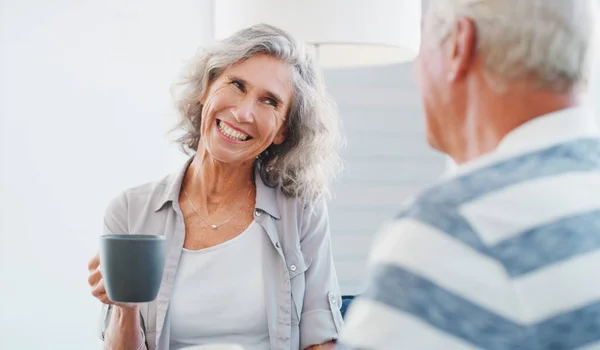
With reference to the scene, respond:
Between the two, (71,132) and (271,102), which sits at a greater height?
(271,102)

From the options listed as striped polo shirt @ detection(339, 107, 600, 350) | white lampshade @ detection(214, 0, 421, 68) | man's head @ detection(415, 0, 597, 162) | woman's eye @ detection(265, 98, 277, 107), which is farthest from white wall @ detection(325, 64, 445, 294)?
striped polo shirt @ detection(339, 107, 600, 350)

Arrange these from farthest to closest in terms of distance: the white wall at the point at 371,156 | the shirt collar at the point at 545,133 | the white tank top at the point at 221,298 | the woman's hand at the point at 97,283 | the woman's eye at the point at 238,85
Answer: the white wall at the point at 371,156 → the woman's eye at the point at 238,85 → the white tank top at the point at 221,298 → the woman's hand at the point at 97,283 → the shirt collar at the point at 545,133

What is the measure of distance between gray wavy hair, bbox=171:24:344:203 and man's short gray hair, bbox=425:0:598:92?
1.10 metres

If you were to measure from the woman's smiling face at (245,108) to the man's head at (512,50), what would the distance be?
39.0 inches

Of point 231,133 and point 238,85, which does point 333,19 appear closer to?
point 238,85

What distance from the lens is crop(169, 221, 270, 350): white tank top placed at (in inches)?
70.6

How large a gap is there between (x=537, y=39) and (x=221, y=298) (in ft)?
3.83

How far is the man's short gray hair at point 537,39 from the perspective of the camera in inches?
33.2

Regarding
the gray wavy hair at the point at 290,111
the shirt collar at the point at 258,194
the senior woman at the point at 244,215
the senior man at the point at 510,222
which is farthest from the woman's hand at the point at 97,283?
the senior man at the point at 510,222

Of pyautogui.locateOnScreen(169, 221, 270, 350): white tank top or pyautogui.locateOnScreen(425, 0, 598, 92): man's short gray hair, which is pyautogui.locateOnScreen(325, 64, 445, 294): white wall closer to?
pyautogui.locateOnScreen(169, 221, 270, 350): white tank top

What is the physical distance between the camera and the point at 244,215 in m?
1.94

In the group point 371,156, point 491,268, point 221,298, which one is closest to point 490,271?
point 491,268

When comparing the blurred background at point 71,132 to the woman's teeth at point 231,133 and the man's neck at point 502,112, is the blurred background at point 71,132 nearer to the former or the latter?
the woman's teeth at point 231,133

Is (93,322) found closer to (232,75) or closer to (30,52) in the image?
(30,52)
